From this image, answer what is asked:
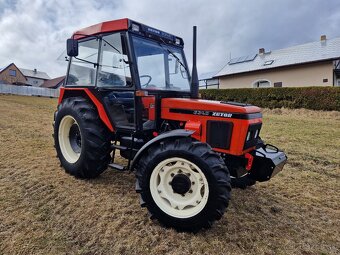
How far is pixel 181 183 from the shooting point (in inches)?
115

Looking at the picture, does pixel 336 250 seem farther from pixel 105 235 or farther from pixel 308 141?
pixel 308 141

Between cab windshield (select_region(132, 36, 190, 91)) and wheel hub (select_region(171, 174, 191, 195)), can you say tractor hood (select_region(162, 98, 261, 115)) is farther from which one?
wheel hub (select_region(171, 174, 191, 195))

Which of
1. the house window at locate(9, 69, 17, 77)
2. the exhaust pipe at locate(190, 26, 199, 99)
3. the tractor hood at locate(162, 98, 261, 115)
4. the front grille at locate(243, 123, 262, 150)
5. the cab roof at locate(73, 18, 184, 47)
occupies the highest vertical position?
the house window at locate(9, 69, 17, 77)

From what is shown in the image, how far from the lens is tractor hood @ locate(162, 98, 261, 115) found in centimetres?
316

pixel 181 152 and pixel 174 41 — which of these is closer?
pixel 181 152

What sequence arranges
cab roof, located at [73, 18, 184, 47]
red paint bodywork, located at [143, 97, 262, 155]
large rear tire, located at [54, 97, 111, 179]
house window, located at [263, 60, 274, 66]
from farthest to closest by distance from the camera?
house window, located at [263, 60, 274, 66] < large rear tire, located at [54, 97, 111, 179] < cab roof, located at [73, 18, 184, 47] < red paint bodywork, located at [143, 97, 262, 155]

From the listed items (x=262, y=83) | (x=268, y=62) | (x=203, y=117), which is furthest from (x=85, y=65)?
(x=268, y=62)

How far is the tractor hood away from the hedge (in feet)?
44.8

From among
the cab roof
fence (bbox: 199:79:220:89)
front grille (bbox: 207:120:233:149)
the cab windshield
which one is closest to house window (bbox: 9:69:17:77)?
fence (bbox: 199:79:220:89)

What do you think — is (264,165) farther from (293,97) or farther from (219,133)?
(293,97)

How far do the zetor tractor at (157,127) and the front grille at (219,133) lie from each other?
11 mm

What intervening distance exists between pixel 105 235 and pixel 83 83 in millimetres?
2546

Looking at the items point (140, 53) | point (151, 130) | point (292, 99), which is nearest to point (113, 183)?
point (151, 130)

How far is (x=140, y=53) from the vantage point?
3803 mm
